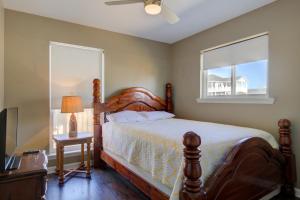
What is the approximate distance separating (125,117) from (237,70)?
6.78 ft

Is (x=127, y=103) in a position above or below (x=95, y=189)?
above

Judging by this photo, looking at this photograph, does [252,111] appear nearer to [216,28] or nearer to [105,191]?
[216,28]

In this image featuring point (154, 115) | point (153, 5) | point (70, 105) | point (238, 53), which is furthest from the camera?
point (154, 115)

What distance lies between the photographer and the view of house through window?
8.96 feet

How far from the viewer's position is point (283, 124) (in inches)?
90.4

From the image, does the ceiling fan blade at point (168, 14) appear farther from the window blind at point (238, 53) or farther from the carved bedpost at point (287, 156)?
the carved bedpost at point (287, 156)

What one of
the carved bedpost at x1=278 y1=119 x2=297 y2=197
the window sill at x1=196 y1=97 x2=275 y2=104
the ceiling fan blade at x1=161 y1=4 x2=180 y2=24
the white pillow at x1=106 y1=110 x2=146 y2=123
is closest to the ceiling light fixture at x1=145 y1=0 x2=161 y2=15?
the ceiling fan blade at x1=161 y1=4 x2=180 y2=24

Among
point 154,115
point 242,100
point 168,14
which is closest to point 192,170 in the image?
point 168,14

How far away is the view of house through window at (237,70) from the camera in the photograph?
8.96ft

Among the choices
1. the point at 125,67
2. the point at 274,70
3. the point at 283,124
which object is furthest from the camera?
the point at 125,67

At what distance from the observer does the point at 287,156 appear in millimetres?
2254

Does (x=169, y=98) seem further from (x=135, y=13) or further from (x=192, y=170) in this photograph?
(x=192, y=170)

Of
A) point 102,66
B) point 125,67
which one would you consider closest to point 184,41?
point 125,67

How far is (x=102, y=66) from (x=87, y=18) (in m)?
0.87
